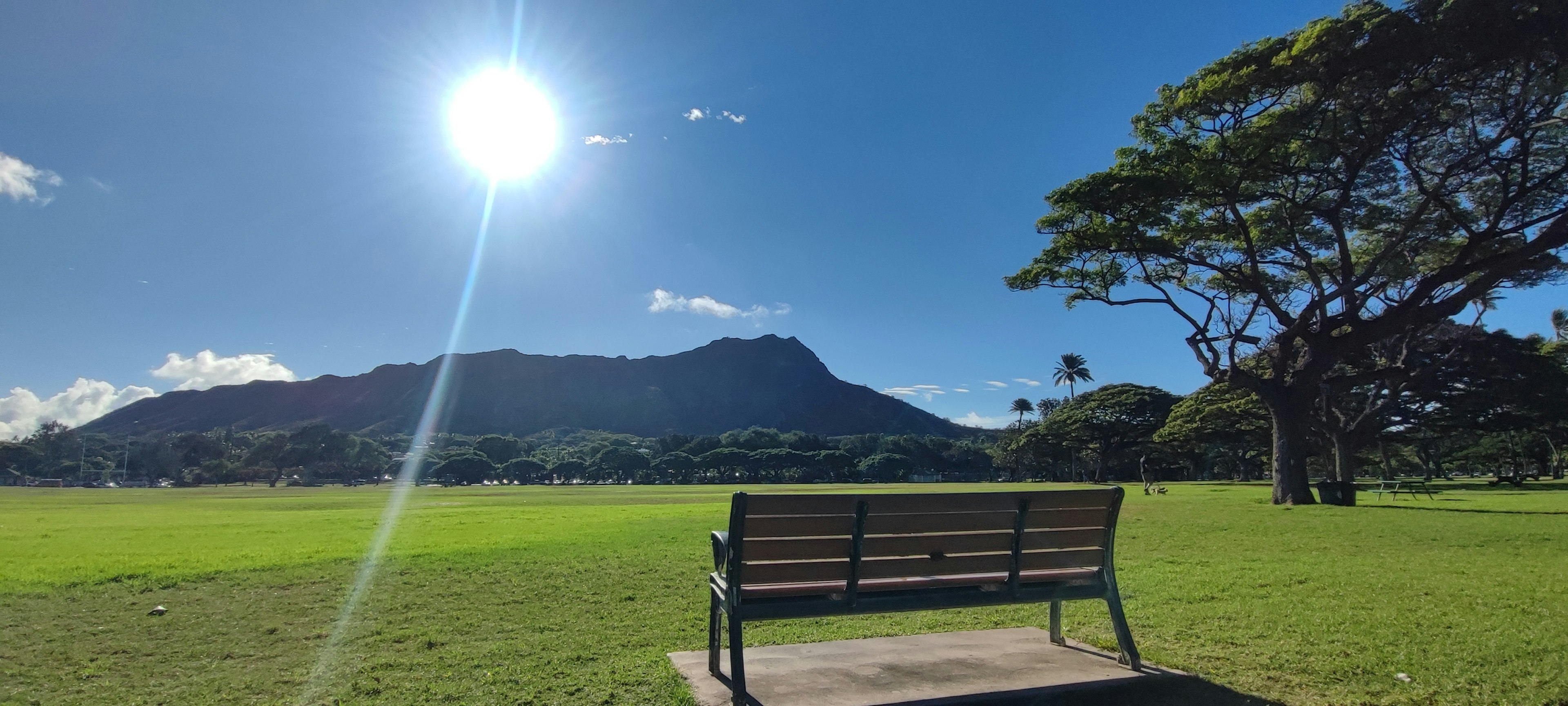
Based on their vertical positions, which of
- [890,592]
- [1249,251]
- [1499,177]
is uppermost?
[1499,177]

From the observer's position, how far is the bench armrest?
3789mm

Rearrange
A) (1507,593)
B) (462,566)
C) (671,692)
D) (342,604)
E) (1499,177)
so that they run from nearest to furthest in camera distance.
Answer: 1. (671,692)
2. (1507,593)
3. (342,604)
4. (462,566)
5. (1499,177)

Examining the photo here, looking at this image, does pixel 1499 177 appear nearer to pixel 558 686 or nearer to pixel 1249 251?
pixel 1249 251

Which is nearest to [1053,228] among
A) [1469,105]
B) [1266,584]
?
[1469,105]

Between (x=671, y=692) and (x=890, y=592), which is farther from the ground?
(x=890, y=592)

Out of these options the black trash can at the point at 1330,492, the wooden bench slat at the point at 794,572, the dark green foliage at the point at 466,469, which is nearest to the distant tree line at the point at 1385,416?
the black trash can at the point at 1330,492

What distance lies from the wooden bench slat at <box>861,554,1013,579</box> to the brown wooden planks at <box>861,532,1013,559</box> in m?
0.03

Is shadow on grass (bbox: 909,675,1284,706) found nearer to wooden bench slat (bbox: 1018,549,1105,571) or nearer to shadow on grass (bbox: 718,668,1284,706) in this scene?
shadow on grass (bbox: 718,668,1284,706)

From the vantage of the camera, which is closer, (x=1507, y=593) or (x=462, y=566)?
(x=1507, y=593)

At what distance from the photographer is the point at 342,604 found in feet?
20.1

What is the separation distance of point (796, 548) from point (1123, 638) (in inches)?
70.8

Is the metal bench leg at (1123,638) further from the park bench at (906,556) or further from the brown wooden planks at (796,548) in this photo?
the brown wooden planks at (796,548)

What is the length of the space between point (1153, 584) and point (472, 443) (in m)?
169

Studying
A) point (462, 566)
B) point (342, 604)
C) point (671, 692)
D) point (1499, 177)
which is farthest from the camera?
point (1499, 177)
